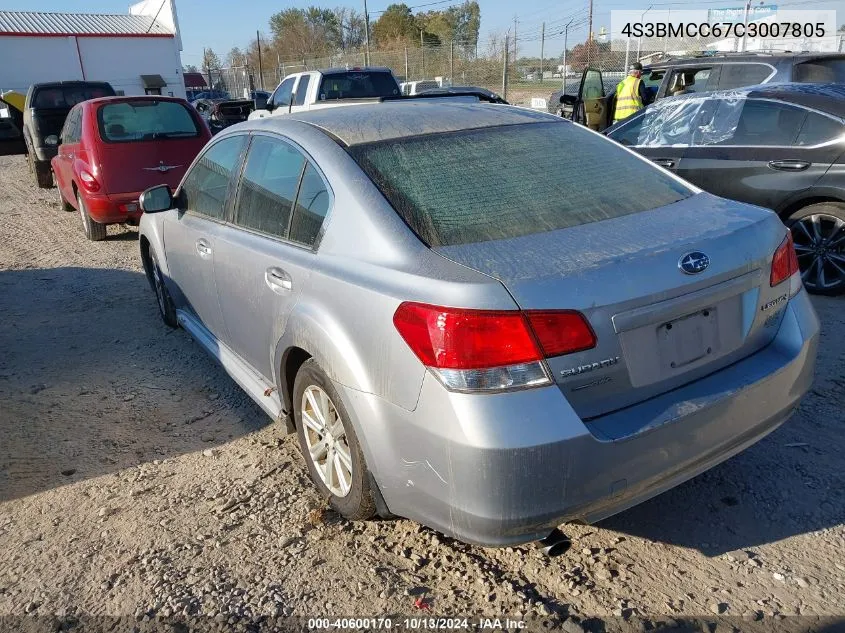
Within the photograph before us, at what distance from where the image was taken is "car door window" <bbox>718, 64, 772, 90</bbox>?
779 cm

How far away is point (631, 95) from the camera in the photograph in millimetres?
10797

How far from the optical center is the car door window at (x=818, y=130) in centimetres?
518

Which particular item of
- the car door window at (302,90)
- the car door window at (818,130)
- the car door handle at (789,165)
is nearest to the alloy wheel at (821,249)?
the car door handle at (789,165)

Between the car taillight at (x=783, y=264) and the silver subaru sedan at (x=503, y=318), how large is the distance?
12 mm

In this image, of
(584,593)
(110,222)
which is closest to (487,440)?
(584,593)

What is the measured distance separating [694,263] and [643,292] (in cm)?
26

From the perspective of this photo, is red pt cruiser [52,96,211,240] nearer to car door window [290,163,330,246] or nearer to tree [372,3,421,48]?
car door window [290,163,330,246]

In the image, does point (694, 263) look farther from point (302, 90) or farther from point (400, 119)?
point (302, 90)

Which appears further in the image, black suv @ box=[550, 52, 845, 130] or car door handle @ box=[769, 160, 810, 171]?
black suv @ box=[550, 52, 845, 130]

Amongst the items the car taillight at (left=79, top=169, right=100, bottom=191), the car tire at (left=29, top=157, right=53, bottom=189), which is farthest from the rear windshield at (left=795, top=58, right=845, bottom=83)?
the car tire at (left=29, top=157, right=53, bottom=189)

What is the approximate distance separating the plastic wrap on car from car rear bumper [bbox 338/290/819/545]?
4004 mm

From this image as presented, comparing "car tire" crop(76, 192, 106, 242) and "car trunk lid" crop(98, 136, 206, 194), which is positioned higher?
"car trunk lid" crop(98, 136, 206, 194)

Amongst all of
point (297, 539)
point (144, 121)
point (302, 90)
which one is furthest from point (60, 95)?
point (297, 539)

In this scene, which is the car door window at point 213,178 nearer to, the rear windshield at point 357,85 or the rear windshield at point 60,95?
the rear windshield at point 357,85
